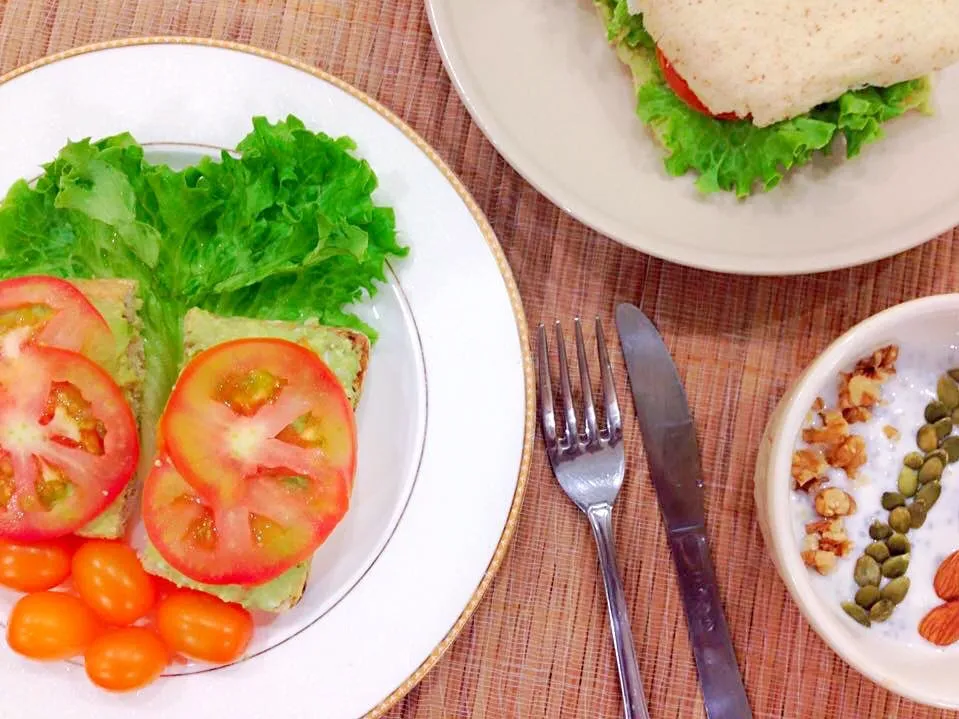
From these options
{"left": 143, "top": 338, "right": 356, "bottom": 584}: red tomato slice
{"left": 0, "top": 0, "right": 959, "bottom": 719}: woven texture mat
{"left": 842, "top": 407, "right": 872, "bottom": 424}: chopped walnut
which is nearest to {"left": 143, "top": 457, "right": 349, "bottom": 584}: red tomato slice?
{"left": 143, "top": 338, "right": 356, "bottom": 584}: red tomato slice

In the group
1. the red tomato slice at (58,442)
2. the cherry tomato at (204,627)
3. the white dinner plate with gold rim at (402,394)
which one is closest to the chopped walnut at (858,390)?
the white dinner plate with gold rim at (402,394)

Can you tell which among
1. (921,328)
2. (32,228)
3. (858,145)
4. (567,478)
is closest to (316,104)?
(32,228)

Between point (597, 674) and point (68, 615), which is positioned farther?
point (597, 674)

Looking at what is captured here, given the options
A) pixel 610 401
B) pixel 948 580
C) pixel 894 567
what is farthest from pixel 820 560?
pixel 610 401

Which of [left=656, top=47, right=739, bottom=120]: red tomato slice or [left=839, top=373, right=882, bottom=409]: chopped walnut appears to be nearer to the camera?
[left=656, top=47, right=739, bottom=120]: red tomato slice

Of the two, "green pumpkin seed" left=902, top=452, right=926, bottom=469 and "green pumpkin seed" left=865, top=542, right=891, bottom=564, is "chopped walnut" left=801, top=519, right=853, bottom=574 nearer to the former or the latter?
"green pumpkin seed" left=865, top=542, right=891, bottom=564

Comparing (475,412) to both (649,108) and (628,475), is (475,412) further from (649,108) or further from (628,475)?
(649,108)
